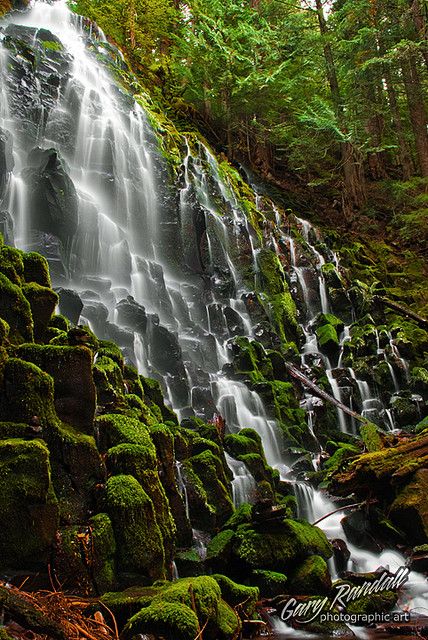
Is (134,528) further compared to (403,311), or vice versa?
(403,311)

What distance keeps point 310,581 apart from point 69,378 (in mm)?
3670

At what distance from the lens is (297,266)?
19.4 meters

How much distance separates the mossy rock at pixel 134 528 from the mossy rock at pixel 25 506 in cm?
69

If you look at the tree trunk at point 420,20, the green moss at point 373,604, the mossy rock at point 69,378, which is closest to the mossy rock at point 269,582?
the green moss at point 373,604

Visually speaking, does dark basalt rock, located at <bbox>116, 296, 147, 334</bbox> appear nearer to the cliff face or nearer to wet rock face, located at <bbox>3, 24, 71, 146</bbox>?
the cliff face

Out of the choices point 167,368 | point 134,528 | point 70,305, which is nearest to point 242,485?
point 167,368

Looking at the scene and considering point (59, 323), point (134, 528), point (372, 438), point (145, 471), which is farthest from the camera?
point (372, 438)

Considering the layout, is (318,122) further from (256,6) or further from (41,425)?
(41,425)

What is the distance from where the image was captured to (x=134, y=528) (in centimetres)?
498

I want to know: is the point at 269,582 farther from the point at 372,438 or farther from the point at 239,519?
the point at 372,438

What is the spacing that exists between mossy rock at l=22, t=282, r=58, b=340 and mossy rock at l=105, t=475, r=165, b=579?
8.00 feet

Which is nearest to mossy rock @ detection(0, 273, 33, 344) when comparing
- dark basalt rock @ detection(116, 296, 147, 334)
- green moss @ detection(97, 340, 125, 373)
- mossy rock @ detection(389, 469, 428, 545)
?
green moss @ detection(97, 340, 125, 373)

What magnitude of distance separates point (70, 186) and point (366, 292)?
36.6 ft

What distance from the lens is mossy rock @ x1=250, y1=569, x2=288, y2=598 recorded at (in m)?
5.91
